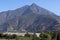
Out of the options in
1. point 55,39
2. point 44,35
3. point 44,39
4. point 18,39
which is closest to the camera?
point 18,39

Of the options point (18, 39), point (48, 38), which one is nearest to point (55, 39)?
point (48, 38)

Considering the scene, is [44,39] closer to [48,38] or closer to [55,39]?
[48,38]

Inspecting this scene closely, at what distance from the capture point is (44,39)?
4200 cm

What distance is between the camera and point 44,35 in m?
44.8

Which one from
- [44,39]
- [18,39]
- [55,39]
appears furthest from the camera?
[55,39]

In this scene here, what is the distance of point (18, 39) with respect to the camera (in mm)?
33062

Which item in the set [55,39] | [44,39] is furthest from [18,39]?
[55,39]

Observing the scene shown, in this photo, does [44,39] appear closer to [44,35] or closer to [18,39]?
[44,35]

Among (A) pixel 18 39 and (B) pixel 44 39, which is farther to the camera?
(B) pixel 44 39

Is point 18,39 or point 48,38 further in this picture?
point 48,38

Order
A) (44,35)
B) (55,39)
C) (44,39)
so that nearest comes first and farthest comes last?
(44,39) < (44,35) < (55,39)

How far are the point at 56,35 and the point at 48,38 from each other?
27.7 ft

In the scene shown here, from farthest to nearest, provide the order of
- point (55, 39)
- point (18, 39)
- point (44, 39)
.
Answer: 1. point (55, 39)
2. point (44, 39)
3. point (18, 39)

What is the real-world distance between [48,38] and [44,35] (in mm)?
1881
